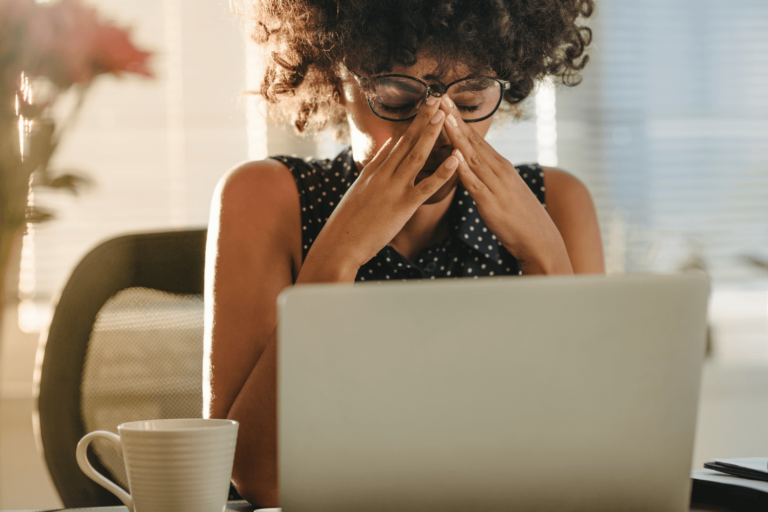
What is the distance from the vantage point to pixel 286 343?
393 millimetres

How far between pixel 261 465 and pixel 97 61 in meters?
0.46

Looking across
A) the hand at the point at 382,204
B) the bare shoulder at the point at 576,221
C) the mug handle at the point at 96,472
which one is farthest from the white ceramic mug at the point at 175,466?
the bare shoulder at the point at 576,221

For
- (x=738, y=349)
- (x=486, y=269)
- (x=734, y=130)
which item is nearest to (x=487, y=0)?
(x=486, y=269)

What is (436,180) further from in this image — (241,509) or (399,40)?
(241,509)

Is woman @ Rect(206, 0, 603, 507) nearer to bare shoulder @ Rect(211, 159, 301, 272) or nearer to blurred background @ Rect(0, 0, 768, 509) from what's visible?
bare shoulder @ Rect(211, 159, 301, 272)

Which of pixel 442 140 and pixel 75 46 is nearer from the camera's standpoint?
pixel 75 46

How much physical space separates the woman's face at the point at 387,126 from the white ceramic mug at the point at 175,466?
1.76ft

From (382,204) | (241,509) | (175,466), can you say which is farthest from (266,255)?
(175,466)

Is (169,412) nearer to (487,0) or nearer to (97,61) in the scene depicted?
(97,61)

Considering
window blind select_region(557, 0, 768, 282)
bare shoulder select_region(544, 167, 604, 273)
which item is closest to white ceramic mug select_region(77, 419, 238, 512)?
bare shoulder select_region(544, 167, 604, 273)

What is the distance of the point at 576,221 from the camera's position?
115 centimetres

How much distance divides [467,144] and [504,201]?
0.29ft

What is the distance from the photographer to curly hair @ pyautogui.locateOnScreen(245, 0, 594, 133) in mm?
915

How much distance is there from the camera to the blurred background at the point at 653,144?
1747 millimetres
